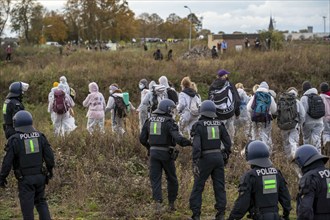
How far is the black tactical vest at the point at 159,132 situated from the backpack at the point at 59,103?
5.75 meters

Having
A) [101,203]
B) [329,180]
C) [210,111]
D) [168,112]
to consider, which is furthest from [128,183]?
[329,180]

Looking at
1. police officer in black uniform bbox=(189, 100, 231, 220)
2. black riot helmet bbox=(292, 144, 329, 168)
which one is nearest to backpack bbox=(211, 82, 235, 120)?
police officer in black uniform bbox=(189, 100, 231, 220)

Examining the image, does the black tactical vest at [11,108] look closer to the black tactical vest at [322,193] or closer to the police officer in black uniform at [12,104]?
the police officer in black uniform at [12,104]

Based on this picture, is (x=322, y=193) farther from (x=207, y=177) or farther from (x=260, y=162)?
(x=207, y=177)

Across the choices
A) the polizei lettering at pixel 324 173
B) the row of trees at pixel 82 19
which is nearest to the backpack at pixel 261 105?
the polizei lettering at pixel 324 173

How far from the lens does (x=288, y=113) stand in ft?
37.5

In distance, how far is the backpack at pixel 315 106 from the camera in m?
11.7

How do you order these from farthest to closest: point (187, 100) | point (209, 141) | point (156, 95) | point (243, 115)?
point (243, 115) < point (156, 95) < point (187, 100) < point (209, 141)

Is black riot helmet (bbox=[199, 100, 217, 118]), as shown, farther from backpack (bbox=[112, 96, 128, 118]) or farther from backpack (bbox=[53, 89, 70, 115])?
backpack (bbox=[53, 89, 70, 115])

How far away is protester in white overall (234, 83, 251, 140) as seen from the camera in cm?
1414

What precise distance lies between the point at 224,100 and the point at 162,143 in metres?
3.62

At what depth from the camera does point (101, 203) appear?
930 centimetres

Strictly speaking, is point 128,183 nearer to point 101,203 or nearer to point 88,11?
point 101,203

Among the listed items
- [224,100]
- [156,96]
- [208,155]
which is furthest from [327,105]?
[208,155]
